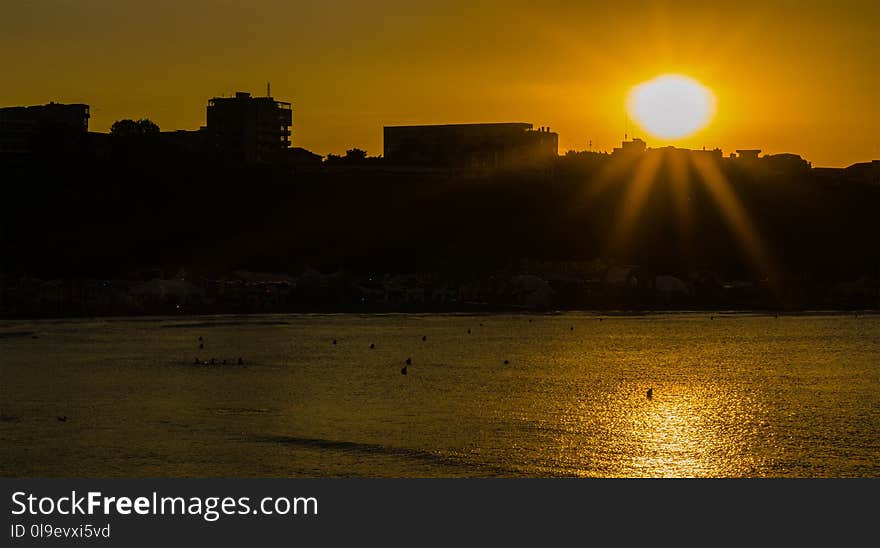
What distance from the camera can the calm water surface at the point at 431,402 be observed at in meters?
43.1

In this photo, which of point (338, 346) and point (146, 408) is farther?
point (338, 346)

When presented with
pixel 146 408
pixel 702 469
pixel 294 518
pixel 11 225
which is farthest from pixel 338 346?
pixel 11 225

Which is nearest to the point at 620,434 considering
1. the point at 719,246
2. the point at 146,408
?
the point at 146,408

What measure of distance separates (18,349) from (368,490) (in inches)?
2125

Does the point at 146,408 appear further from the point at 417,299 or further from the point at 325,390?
the point at 417,299

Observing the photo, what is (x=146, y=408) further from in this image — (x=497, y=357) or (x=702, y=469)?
(x=497, y=357)

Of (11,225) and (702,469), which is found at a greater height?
(11,225)

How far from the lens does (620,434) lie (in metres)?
49.7

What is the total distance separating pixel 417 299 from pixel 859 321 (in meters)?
42.9

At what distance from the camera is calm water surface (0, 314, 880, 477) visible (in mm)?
43062

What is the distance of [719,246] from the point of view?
570 feet

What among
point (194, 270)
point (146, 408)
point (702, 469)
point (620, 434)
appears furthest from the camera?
point (194, 270)

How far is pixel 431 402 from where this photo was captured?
5891 cm

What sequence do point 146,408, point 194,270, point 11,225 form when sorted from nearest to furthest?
point 146,408
point 194,270
point 11,225
